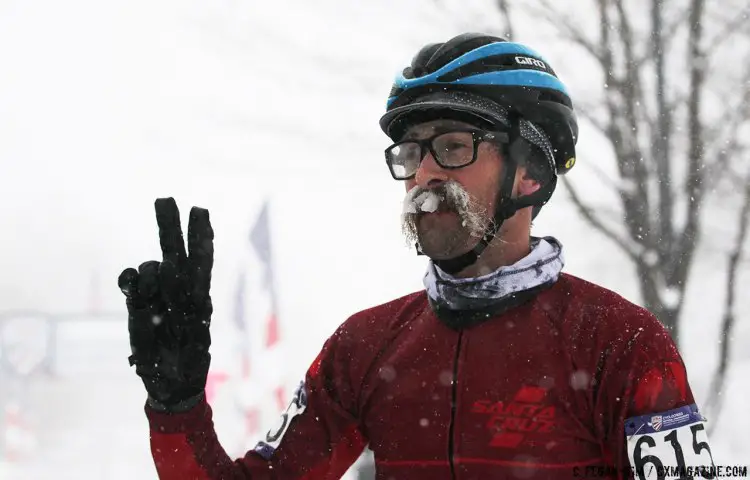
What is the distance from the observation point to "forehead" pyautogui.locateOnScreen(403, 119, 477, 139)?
3148mm

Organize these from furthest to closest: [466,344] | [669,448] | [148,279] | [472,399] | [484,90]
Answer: [484,90]
[466,344]
[472,399]
[148,279]
[669,448]

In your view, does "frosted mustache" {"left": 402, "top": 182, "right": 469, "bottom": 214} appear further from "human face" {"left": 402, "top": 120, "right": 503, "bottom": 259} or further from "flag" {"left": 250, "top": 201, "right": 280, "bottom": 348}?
"flag" {"left": 250, "top": 201, "right": 280, "bottom": 348}

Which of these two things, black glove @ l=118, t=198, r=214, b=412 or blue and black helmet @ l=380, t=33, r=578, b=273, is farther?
blue and black helmet @ l=380, t=33, r=578, b=273

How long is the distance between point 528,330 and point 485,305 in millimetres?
184

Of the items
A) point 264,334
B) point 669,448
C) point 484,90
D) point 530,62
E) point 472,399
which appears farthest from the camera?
point 264,334

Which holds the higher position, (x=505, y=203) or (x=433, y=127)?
(x=433, y=127)

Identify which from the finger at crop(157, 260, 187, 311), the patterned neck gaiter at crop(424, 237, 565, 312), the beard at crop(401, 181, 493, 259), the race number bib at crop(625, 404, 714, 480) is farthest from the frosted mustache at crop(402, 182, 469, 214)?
the race number bib at crop(625, 404, 714, 480)

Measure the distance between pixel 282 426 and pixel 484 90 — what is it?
4.72 feet

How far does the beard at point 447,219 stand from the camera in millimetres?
3049

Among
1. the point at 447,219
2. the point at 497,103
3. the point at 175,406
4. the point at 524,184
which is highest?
the point at 497,103

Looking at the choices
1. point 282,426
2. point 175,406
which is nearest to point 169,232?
point 175,406

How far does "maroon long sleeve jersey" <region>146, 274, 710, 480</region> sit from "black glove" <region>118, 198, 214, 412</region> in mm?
139

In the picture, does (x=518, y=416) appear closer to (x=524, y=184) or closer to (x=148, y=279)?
(x=524, y=184)

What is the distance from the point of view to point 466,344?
9.76 feet
